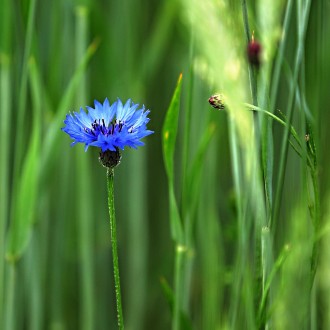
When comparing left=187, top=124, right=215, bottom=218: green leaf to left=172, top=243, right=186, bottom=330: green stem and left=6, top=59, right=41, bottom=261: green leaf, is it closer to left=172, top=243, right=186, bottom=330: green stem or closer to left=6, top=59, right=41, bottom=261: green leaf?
left=172, top=243, right=186, bottom=330: green stem

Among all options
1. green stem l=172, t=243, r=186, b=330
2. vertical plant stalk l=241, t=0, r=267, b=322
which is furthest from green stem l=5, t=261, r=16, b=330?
vertical plant stalk l=241, t=0, r=267, b=322

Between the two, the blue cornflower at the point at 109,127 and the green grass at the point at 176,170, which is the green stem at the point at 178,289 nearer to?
the green grass at the point at 176,170

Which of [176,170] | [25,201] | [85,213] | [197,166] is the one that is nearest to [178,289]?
[197,166]

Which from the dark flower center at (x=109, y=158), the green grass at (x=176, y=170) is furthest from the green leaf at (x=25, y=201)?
the dark flower center at (x=109, y=158)

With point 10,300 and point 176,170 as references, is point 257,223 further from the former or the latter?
point 176,170

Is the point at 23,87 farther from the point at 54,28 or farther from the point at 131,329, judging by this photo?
the point at 131,329

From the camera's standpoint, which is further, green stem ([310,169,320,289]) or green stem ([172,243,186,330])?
green stem ([172,243,186,330])

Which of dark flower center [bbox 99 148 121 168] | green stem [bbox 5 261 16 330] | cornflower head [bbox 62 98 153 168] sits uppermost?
cornflower head [bbox 62 98 153 168]
